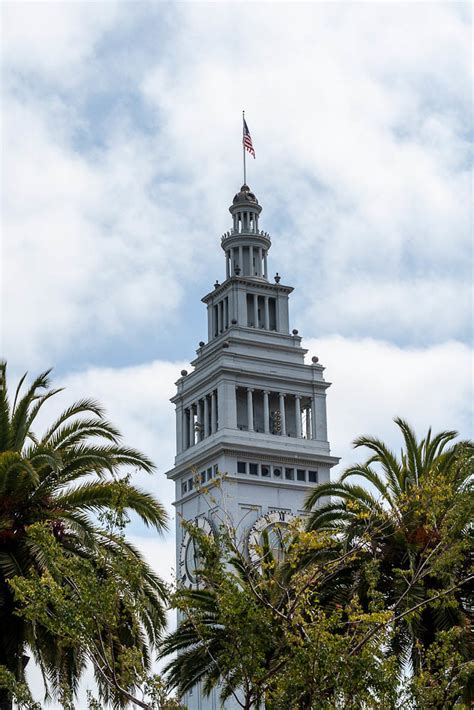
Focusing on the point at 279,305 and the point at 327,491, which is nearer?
the point at 327,491

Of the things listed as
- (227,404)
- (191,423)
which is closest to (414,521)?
(227,404)

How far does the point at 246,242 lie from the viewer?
86062 millimetres

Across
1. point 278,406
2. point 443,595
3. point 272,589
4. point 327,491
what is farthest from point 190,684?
point 278,406

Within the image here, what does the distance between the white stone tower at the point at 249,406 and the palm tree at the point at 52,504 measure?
41.1m

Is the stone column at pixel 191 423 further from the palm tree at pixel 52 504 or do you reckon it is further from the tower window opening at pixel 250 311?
the palm tree at pixel 52 504

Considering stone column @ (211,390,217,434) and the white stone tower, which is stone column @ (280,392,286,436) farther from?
stone column @ (211,390,217,434)

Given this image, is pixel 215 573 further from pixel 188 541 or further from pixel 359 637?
pixel 188 541

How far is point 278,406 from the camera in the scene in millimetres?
81562

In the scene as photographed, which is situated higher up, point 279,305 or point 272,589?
point 279,305

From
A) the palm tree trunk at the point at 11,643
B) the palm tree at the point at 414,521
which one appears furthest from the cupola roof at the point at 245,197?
the palm tree trunk at the point at 11,643

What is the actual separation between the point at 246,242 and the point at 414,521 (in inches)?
2171

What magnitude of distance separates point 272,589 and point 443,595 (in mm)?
3671

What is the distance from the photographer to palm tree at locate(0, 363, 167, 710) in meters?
29.2

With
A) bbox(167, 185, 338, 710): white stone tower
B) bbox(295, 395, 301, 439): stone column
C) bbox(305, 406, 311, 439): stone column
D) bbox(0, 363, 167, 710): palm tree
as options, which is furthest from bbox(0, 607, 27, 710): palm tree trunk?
bbox(305, 406, 311, 439): stone column
